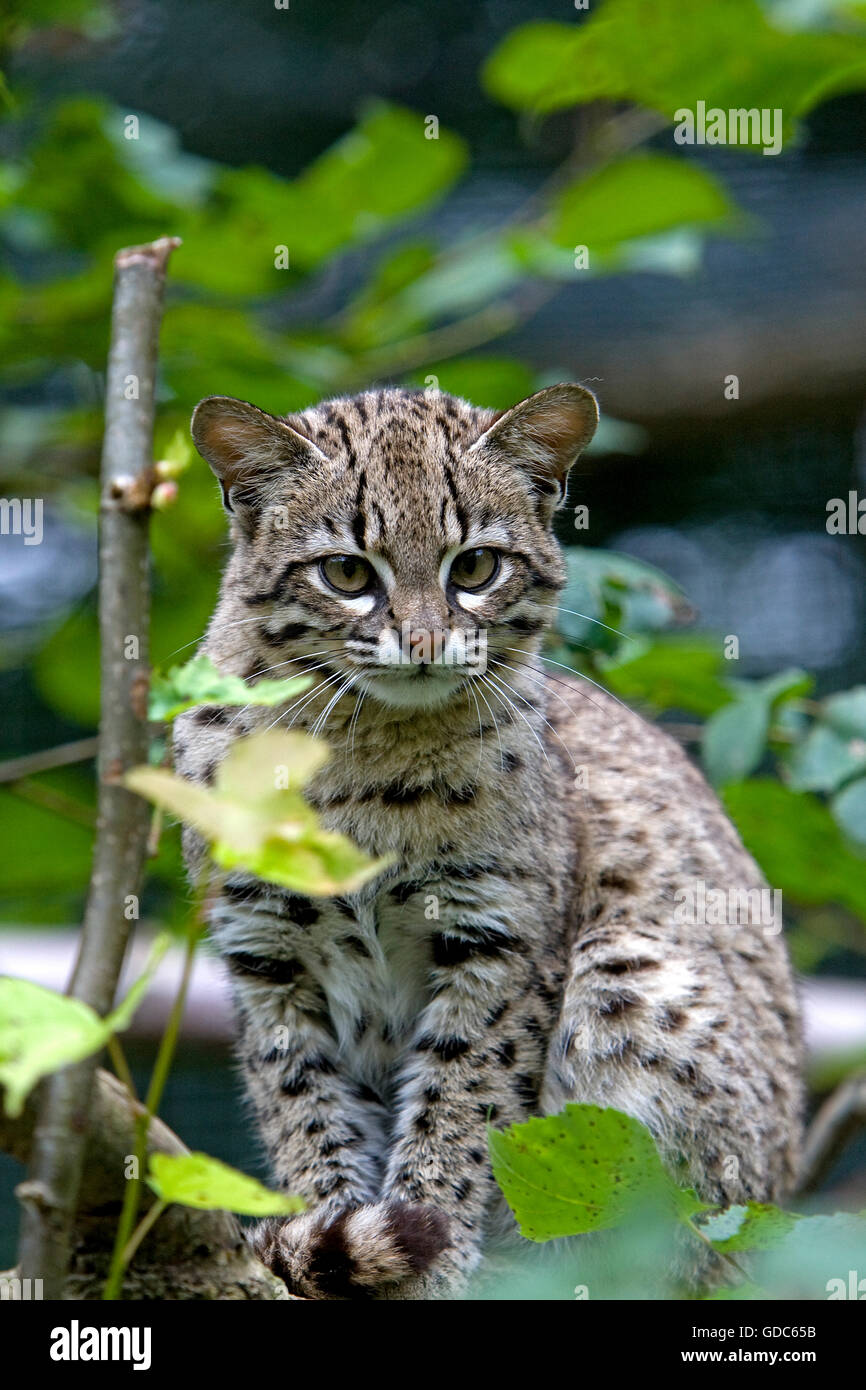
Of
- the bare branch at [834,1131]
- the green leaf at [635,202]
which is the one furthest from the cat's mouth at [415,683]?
the bare branch at [834,1131]

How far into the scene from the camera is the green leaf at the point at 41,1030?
4.58 ft

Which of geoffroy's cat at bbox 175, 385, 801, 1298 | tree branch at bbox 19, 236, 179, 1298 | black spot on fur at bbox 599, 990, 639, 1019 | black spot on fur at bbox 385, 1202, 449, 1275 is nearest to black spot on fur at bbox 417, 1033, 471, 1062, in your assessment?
geoffroy's cat at bbox 175, 385, 801, 1298

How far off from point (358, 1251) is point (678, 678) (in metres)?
2.09

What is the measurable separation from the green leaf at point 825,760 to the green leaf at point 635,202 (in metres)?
1.85

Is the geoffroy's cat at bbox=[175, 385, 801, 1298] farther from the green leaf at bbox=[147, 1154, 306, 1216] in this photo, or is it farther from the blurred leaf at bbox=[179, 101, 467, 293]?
the green leaf at bbox=[147, 1154, 306, 1216]

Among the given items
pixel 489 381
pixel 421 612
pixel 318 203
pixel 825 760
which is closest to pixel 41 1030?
A: pixel 421 612

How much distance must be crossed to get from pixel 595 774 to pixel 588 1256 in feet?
5.60

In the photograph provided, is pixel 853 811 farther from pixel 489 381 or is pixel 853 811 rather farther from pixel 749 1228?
pixel 489 381

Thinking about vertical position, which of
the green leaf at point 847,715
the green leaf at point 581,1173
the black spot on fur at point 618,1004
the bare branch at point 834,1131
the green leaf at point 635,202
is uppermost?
the green leaf at point 635,202

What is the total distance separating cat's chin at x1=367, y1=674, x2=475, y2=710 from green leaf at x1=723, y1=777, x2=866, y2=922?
3.89 ft

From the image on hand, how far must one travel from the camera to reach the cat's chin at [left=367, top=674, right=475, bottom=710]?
340cm

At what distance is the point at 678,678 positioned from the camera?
4461 mm

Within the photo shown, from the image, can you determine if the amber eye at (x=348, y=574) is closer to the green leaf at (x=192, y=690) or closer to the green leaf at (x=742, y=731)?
the green leaf at (x=742, y=731)
